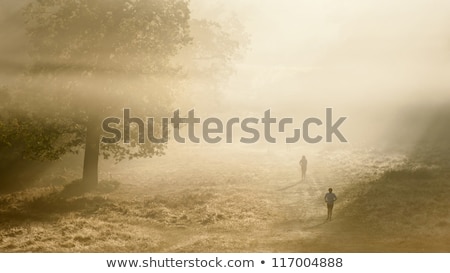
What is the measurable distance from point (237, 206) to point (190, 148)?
9.71 metres

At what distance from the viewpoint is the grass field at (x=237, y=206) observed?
1590 cm

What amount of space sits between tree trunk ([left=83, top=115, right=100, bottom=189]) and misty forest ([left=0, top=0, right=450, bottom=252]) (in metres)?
0.05

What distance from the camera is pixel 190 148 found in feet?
96.8

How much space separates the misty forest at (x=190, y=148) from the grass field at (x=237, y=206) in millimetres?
95

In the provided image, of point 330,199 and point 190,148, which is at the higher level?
point 190,148

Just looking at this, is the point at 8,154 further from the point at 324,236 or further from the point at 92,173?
the point at 324,236

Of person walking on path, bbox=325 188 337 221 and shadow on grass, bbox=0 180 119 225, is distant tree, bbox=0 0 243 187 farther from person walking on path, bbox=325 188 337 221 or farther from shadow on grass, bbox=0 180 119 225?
person walking on path, bbox=325 188 337 221

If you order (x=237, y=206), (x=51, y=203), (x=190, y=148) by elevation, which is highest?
(x=190, y=148)

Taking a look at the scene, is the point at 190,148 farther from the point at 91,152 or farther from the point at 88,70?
the point at 88,70

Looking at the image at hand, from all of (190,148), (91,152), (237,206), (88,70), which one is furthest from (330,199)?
(190,148)

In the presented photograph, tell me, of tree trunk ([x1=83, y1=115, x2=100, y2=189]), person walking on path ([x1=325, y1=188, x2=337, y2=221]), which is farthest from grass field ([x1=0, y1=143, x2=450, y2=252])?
tree trunk ([x1=83, y1=115, x2=100, y2=189])

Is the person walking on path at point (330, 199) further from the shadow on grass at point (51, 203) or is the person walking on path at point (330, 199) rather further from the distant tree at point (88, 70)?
the shadow on grass at point (51, 203)

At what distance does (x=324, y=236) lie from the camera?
16578mm

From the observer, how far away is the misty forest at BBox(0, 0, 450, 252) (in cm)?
1714
